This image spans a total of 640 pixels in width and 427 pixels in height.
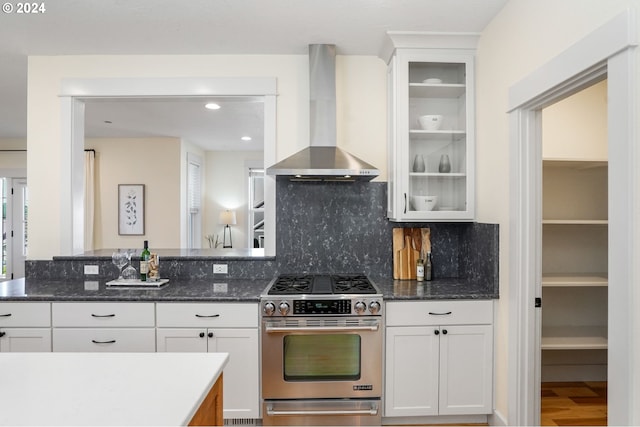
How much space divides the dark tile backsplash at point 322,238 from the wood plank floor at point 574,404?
42.0 inches

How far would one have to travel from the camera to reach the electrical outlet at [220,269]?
292 centimetres

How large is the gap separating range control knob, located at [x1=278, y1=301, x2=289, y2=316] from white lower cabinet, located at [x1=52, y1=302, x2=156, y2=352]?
2.53 ft

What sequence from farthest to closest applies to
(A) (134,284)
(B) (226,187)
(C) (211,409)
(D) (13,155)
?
(B) (226,187), (D) (13,155), (A) (134,284), (C) (211,409)

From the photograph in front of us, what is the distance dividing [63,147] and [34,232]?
68 centimetres

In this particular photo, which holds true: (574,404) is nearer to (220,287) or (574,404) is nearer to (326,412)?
(326,412)

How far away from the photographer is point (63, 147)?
291 centimetres

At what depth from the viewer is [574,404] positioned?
2699 millimetres

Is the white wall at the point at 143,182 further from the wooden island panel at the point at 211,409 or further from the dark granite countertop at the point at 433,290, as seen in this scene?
the wooden island panel at the point at 211,409

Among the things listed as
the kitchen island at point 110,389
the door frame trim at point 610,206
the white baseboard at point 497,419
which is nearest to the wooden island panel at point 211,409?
the kitchen island at point 110,389

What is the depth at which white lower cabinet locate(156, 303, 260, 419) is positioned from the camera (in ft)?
7.64

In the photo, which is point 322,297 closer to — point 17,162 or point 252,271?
point 252,271

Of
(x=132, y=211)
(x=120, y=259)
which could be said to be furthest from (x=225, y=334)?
(x=132, y=211)

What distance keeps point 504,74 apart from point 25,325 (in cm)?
322

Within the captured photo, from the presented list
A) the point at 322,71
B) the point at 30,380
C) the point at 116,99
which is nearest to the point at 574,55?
the point at 322,71
